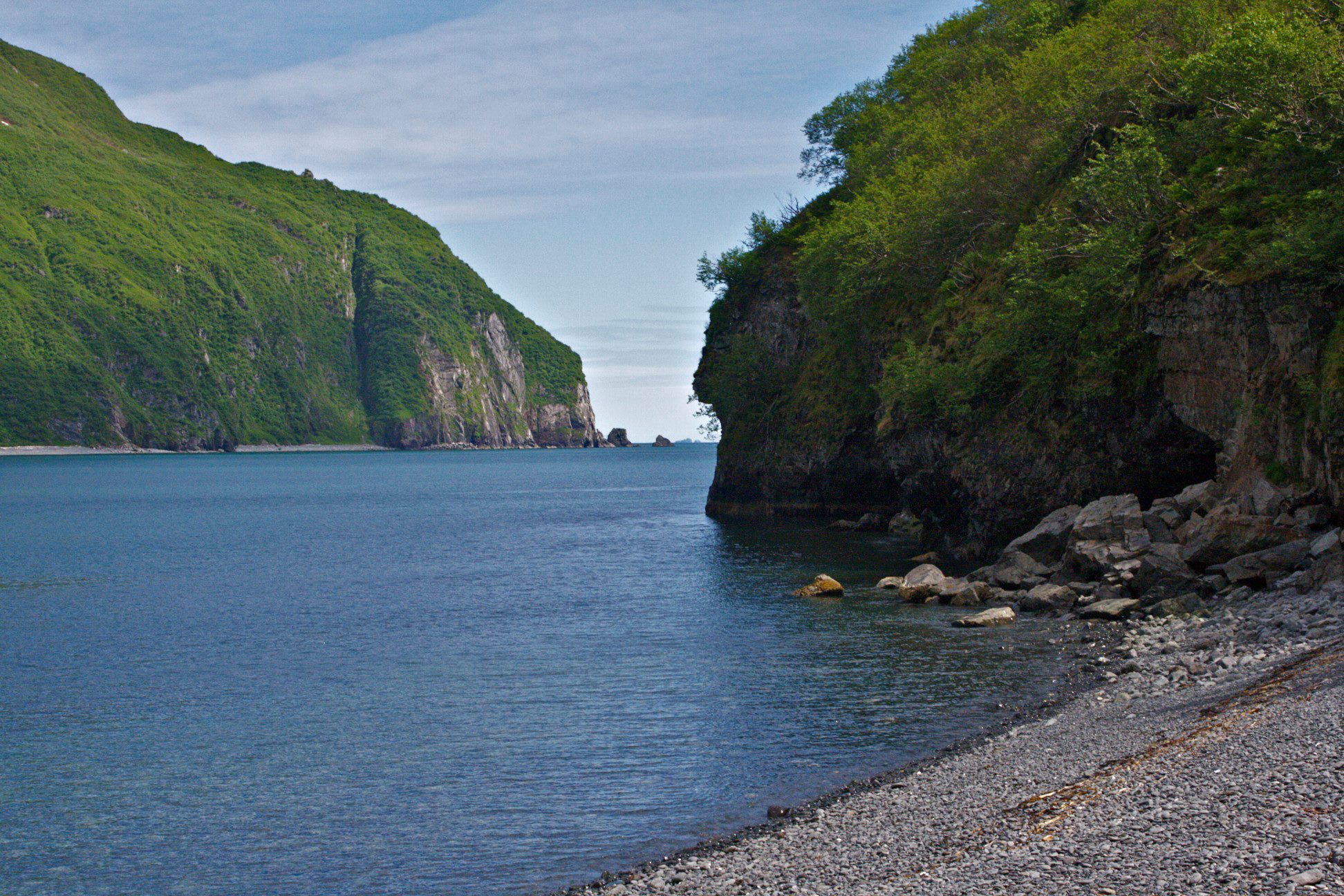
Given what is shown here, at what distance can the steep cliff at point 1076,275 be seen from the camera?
105ft

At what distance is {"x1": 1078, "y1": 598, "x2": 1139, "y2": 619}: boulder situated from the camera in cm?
3078

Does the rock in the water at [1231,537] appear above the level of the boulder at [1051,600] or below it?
above

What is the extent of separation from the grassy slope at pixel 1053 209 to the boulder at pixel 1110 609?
7.19 m

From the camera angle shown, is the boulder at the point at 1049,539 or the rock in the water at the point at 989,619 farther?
the boulder at the point at 1049,539

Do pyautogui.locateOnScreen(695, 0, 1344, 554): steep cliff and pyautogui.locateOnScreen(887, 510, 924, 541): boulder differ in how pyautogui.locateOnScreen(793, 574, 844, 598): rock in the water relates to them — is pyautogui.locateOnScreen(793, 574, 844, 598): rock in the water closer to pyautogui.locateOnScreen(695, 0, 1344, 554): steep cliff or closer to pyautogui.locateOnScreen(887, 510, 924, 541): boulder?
pyautogui.locateOnScreen(695, 0, 1344, 554): steep cliff

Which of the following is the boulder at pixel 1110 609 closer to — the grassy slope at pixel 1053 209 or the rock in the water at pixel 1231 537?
the rock in the water at pixel 1231 537

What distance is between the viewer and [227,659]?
32.0 m

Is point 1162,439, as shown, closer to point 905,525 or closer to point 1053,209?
point 1053,209

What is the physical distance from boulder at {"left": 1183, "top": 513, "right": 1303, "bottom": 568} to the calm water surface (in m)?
5.71

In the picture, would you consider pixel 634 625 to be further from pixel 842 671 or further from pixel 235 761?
pixel 235 761

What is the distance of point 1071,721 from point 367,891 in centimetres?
1313

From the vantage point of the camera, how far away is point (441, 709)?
83.4 feet

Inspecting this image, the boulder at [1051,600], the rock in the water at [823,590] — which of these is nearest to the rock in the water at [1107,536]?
the boulder at [1051,600]

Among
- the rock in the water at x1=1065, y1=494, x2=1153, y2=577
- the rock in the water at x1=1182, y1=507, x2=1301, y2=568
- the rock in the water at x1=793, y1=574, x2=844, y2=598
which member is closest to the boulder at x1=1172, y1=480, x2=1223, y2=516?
the rock in the water at x1=1182, y1=507, x2=1301, y2=568
